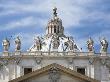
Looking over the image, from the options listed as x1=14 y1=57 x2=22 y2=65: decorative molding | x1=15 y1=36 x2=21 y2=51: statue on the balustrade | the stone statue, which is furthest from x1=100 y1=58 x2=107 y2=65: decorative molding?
x1=15 y1=36 x2=21 y2=51: statue on the balustrade

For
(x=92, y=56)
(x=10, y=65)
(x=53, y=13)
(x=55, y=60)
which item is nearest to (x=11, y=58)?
(x=10, y=65)

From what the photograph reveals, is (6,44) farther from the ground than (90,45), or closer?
farther from the ground

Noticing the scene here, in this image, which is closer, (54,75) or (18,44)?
(54,75)

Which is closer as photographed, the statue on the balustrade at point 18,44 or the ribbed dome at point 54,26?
the statue on the balustrade at point 18,44

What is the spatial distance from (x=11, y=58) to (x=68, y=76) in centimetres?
716

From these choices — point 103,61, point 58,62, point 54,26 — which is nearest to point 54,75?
point 58,62

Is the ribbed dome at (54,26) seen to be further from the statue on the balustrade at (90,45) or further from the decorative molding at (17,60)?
the decorative molding at (17,60)

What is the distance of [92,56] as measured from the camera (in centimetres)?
5881

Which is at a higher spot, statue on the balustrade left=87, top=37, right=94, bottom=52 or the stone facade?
statue on the balustrade left=87, top=37, right=94, bottom=52

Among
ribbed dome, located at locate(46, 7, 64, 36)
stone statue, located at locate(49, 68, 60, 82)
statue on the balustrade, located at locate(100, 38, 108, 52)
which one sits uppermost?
ribbed dome, located at locate(46, 7, 64, 36)

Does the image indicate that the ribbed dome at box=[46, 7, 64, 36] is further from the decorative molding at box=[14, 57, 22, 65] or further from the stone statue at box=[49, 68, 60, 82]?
the stone statue at box=[49, 68, 60, 82]

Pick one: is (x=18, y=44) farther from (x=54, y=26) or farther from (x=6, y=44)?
(x=54, y=26)

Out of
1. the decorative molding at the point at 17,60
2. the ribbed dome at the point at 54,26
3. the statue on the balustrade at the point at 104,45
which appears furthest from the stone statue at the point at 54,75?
the ribbed dome at the point at 54,26

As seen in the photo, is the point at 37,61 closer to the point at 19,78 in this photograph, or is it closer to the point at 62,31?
the point at 19,78
